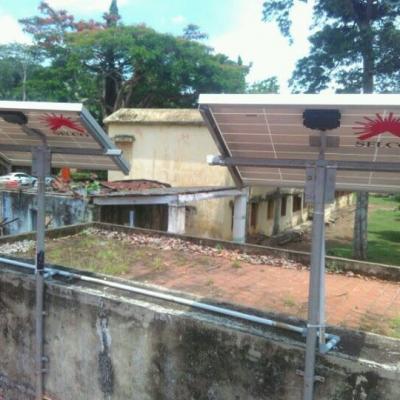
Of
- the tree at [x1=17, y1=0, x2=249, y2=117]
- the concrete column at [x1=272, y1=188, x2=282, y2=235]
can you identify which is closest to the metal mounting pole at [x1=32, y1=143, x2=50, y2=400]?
the concrete column at [x1=272, y1=188, x2=282, y2=235]

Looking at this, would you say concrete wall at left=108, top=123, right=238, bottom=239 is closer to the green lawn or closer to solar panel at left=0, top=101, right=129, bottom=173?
the green lawn

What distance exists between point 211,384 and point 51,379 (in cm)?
166

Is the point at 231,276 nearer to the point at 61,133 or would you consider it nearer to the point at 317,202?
the point at 61,133

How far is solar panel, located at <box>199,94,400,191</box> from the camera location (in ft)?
8.55

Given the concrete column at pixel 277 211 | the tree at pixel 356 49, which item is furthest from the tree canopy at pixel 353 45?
the concrete column at pixel 277 211

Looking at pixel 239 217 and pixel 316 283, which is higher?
pixel 316 283

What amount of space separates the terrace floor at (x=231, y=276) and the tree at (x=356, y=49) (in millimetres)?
11694

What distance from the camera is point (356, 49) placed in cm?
1688

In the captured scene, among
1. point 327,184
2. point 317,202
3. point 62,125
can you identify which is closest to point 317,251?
point 317,202

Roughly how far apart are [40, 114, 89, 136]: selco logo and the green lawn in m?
15.5

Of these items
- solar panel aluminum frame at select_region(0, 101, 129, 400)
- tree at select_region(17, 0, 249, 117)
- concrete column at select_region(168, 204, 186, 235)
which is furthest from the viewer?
tree at select_region(17, 0, 249, 117)

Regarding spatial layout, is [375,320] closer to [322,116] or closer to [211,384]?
[211,384]

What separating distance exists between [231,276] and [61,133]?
3019 millimetres

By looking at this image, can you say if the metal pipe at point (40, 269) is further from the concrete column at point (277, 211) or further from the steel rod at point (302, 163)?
the concrete column at point (277, 211)
